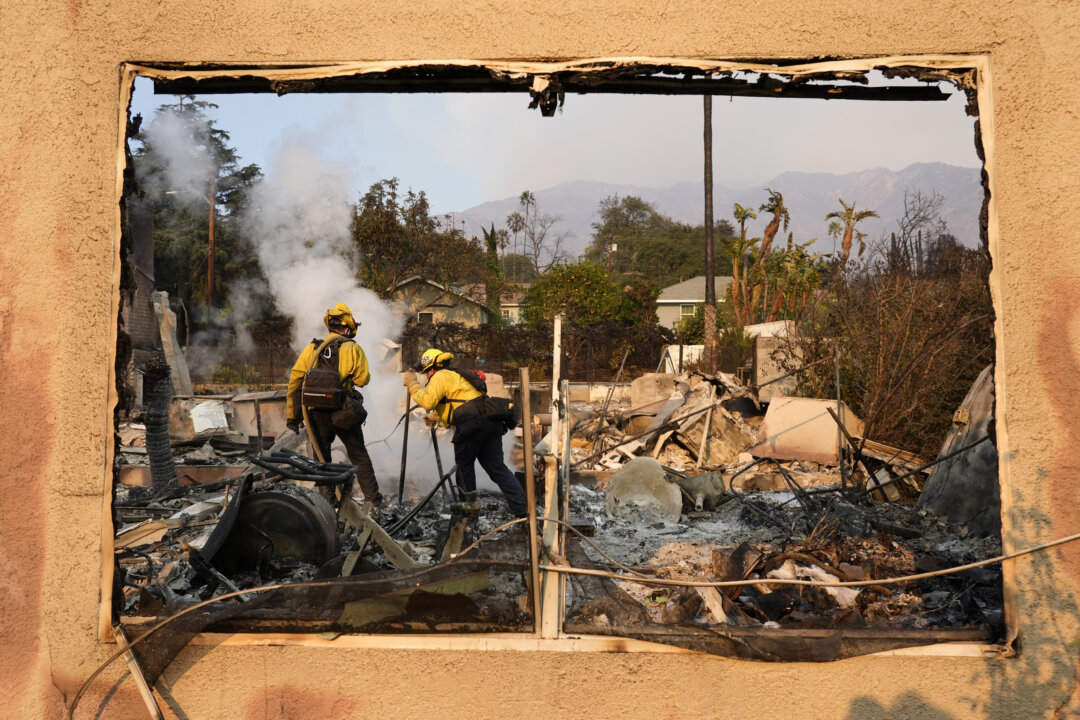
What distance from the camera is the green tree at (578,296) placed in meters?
29.0

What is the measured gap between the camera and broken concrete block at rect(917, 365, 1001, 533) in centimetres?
568

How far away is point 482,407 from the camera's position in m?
6.21

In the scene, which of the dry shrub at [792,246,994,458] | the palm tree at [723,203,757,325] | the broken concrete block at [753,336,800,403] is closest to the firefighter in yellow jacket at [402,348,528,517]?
the dry shrub at [792,246,994,458]

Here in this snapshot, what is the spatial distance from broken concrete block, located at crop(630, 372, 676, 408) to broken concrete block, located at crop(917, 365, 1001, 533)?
738 cm

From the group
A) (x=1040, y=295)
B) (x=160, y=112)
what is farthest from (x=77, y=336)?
(x=160, y=112)

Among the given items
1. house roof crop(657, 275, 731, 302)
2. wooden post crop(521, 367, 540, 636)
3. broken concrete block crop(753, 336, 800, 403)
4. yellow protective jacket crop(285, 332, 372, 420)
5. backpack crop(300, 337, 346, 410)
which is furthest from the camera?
house roof crop(657, 275, 731, 302)

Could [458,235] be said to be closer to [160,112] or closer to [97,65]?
[160,112]

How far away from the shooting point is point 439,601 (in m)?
2.78

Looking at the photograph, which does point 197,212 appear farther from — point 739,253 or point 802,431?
point 802,431

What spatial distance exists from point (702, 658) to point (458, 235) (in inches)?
1088

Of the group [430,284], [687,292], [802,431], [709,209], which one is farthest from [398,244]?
[687,292]

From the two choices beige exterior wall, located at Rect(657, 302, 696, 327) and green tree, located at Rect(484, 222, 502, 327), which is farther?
beige exterior wall, located at Rect(657, 302, 696, 327)

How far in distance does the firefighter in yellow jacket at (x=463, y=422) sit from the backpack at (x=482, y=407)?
0.02 meters

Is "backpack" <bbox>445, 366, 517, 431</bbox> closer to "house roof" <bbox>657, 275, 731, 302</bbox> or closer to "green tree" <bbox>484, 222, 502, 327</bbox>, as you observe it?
"green tree" <bbox>484, 222, 502, 327</bbox>
